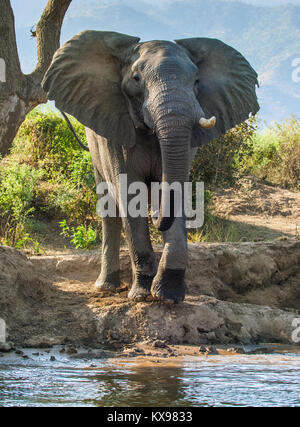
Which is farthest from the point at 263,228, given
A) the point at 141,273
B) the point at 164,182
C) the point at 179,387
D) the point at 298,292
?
the point at 179,387

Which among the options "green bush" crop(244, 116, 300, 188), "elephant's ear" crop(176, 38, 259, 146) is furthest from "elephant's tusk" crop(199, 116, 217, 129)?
"green bush" crop(244, 116, 300, 188)

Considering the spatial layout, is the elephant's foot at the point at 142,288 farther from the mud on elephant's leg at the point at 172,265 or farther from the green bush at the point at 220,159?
the green bush at the point at 220,159

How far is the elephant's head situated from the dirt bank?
1.11 metres

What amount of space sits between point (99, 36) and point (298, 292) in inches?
157

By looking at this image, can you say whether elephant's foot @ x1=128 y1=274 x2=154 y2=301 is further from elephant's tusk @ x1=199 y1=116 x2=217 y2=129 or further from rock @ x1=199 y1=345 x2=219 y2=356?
elephant's tusk @ x1=199 y1=116 x2=217 y2=129

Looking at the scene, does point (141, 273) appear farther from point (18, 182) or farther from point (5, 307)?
point (18, 182)

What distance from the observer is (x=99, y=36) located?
280 inches

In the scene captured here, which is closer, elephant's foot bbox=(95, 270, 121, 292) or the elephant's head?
the elephant's head

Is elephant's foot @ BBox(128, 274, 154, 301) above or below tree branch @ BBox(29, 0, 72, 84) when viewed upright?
below

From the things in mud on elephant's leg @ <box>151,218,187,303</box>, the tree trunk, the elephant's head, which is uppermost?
the tree trunk

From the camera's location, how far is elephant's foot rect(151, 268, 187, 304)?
21.2ft

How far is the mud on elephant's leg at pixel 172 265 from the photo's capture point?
6.39 metres

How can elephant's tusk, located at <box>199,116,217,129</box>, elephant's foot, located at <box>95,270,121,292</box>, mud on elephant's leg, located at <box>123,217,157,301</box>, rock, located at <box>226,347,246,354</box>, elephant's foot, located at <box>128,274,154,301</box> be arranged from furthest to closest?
elephant's foot, located at <box>95,270,121,292</box> < elephant's foot, located at <box>128,274,154,301</box> < mud on elephant's leg, located at <box>123,217,157,301</box> < rock, located at <box>226,347,246,354</box> < elephant's tusk, located at <box>199,116,217,129</box>

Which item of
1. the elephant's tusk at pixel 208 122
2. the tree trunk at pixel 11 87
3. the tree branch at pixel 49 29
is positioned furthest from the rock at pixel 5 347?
the tree branch at pixel 49 29
